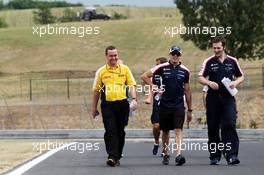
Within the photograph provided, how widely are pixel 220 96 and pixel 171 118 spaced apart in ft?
3.15

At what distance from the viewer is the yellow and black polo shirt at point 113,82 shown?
47.8 feet

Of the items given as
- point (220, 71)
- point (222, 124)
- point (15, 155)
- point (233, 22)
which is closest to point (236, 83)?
point (220, 71)

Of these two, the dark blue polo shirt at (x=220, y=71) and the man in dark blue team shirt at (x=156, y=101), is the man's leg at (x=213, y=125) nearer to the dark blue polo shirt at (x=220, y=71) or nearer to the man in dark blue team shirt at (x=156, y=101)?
the dark blue polo shirt at (x=220, y=71)

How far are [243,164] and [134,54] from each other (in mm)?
54205

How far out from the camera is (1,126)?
3672 cm

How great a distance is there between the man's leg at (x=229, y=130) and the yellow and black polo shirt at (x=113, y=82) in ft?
5.29

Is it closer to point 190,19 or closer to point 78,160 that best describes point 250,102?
point 190,19

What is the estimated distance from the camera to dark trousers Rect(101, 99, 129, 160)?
1455 cm

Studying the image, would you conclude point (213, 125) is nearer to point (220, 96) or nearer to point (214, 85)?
point (220, 96)

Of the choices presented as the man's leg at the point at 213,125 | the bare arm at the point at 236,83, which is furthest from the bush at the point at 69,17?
the bare arm at the point at 236,83

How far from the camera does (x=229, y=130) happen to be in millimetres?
14328

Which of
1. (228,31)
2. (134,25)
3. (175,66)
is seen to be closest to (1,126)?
(228,31)

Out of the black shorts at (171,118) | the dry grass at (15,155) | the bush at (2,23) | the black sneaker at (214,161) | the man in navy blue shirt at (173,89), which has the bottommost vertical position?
the dry grass at (15,155)

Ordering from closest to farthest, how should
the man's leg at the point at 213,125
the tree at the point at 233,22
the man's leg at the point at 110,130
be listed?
the man's leg at the point at 213,125 < the man's leg at the point at 110,130 < the tree at the point at 233,22
